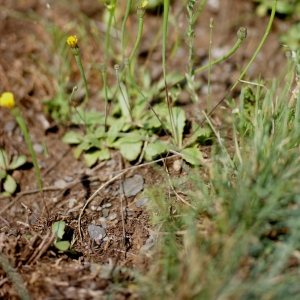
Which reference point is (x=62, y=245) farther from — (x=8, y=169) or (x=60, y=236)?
(x=8, y=169)

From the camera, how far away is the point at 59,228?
196 centimetres

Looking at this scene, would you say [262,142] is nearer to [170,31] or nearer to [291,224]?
[291,224]

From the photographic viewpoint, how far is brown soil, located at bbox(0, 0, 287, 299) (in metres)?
1.71

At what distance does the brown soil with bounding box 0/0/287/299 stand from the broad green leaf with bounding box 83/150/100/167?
50 mm

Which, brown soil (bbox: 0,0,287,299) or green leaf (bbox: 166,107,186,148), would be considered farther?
green leaf (bbox: 166,107,186,148)

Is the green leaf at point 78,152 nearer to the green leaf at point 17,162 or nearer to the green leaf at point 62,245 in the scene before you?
the green leaf at point 17,162

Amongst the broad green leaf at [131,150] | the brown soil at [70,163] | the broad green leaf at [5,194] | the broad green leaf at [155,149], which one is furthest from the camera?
the broad green leaf at [5,194]

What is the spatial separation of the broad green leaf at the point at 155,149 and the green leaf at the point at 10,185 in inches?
32.5

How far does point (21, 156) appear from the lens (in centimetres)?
258

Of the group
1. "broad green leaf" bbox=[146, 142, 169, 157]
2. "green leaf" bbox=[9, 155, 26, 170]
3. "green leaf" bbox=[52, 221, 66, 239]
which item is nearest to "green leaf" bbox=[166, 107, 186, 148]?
"broad green leaf" bbox=[146, 142, 169, 157]

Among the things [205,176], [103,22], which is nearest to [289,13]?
[103,22]

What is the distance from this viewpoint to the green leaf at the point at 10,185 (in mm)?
2438

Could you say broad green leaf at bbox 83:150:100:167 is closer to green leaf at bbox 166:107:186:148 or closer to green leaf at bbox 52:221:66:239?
green leaf at bbox 166:107:186:148

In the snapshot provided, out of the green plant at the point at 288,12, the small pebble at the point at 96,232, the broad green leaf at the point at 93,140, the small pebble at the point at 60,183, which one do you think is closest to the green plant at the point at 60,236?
the small pebble at the point at 96,232
